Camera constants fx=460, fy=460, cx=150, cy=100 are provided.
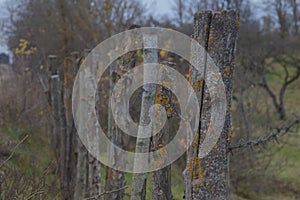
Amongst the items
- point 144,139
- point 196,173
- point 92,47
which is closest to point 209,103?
point 196,173

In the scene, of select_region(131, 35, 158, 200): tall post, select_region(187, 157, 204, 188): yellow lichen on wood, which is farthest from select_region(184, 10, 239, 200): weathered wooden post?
select_region(131, 35, 158, 200): tall post

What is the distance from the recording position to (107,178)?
13.1 feet

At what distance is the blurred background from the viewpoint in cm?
574

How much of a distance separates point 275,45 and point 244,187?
13.0 m

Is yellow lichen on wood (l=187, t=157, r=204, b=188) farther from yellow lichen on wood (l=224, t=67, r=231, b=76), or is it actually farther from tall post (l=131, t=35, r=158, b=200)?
tall post (l=131, t=35, r=158, b=200)

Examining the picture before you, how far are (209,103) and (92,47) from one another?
10.3m

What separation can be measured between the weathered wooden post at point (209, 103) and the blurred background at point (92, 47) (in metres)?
0.55

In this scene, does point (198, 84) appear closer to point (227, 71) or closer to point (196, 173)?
point (227, 71)

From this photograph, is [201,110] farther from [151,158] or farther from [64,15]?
[64,15]

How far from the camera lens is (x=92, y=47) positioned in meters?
12.2

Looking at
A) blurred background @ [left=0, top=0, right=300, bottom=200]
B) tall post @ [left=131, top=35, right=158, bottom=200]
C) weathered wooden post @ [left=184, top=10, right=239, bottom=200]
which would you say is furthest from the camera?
blurred background @ [left=0, top=0, right=300, bottom=200]

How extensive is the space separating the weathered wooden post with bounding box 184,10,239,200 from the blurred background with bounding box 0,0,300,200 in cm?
55

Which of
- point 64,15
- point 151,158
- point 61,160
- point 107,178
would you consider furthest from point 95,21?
point 151,158

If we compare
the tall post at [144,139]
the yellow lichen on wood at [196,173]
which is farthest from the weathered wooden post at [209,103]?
the tall post at [144,139]
